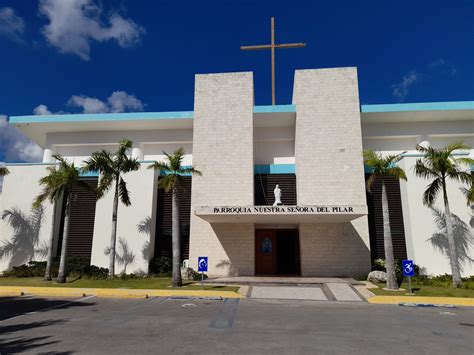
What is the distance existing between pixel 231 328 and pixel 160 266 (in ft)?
42.6

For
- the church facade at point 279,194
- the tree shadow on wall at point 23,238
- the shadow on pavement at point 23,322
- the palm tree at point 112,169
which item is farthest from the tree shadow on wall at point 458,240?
the tree shadow on wall at point 23,238

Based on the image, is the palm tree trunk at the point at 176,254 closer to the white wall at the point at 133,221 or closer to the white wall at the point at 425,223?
the white wall at the point at 133,221

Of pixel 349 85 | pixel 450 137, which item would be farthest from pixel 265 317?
pixel 450 137

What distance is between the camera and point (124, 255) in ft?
67.3

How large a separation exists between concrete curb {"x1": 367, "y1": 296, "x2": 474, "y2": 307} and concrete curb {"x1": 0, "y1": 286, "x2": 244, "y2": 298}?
568 centimetres

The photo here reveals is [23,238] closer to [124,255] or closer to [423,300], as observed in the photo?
[124,255]

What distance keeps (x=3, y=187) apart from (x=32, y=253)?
5.01 meters

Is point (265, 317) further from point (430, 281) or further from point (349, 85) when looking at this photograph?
point (349, 85)

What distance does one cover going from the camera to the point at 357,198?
2055 centimetres

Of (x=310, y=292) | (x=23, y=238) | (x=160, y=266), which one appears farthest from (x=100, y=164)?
(x=310, y=292)

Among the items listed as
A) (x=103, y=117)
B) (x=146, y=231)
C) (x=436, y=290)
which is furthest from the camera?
(x=103, y=117)

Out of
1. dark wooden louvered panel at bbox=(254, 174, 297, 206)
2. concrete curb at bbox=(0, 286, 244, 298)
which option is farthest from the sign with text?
concrete curb at bbox=(0, 286, 244, 298)

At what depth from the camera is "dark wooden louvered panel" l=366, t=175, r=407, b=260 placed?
66.8 ft

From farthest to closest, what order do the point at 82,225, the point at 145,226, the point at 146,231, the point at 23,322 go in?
the point at 82,225 < the point at 145,226 < the point at 146,231 < the point at 23,322
